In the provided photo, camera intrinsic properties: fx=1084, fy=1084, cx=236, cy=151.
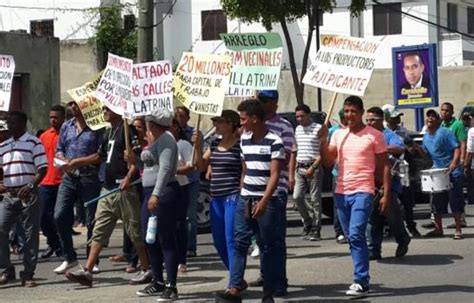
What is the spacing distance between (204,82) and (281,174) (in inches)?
87.0

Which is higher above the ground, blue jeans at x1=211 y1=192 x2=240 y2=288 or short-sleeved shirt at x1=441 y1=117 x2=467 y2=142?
short-sleeved shirt at x1=441 y1=117 x2=467 y2=142

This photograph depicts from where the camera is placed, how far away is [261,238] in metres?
9.65

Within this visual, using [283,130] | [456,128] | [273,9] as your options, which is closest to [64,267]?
[283,130]

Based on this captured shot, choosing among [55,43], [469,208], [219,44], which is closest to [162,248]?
[469,208]

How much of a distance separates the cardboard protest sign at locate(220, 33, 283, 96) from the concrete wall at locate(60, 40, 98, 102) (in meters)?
21.2

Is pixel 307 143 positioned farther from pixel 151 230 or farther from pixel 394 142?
pixel 151 230

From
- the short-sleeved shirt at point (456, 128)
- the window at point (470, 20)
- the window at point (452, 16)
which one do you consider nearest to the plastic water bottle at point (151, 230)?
the short-sleeved shirt at point (456, 128)

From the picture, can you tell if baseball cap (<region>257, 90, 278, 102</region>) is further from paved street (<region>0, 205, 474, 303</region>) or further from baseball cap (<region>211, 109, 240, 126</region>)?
paved street (<region>0, 205, 474, 303</region>)

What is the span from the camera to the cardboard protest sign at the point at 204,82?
11.5 metres

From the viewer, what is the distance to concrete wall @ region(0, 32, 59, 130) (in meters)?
24.7

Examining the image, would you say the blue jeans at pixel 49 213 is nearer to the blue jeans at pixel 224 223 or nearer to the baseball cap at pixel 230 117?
the blue jeans at pixel 224 223

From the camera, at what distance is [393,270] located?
11.7 m

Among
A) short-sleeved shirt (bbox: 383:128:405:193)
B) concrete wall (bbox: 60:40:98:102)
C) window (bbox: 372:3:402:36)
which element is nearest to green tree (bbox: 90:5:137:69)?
concrete wall (bbox: 60:40:98:102)

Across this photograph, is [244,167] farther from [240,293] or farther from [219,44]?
[219,44]
